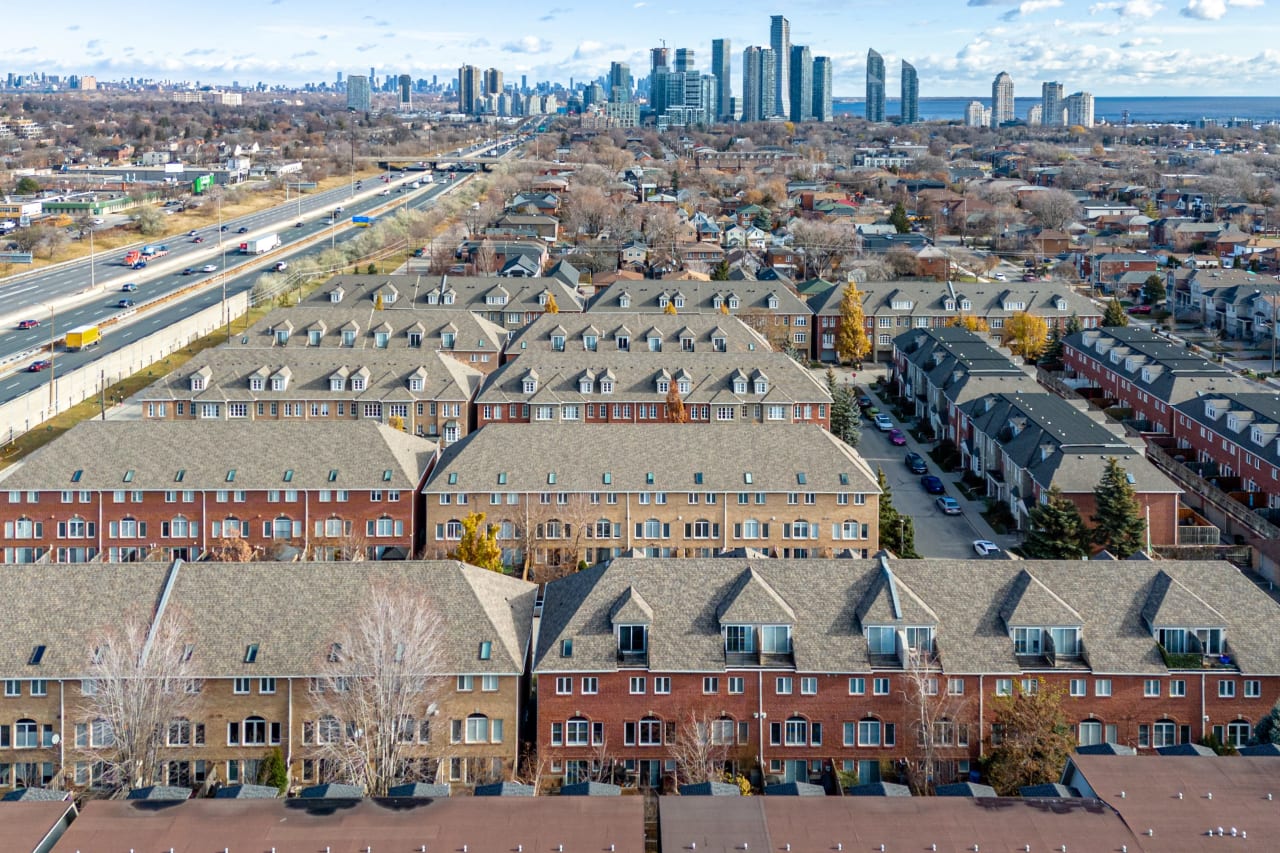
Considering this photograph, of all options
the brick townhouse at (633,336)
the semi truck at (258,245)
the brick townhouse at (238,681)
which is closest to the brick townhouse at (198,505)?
the brick townhouse at (238,681)

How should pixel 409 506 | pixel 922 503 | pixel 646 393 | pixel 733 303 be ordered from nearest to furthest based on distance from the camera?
pixel 409 506, pixel 922 503, pixel 646 393, pixel 733 303

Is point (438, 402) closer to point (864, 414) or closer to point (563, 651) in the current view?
point (864, 414)

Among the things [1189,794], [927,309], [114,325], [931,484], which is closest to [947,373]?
[931,484]

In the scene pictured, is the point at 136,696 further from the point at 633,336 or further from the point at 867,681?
the point at 633,336

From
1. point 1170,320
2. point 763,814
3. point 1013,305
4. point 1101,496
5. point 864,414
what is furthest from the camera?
point 1170,320

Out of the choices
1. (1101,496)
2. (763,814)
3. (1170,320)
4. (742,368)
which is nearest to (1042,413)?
(1101,496)

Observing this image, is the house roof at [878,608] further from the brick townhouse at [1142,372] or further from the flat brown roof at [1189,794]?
the brick townhouse at [1142,372]

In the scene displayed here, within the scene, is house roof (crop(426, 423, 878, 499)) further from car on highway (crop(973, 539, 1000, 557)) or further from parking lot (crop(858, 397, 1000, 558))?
car on highway (crop(973, 539, 1000, 557))

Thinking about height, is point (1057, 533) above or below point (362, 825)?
above
